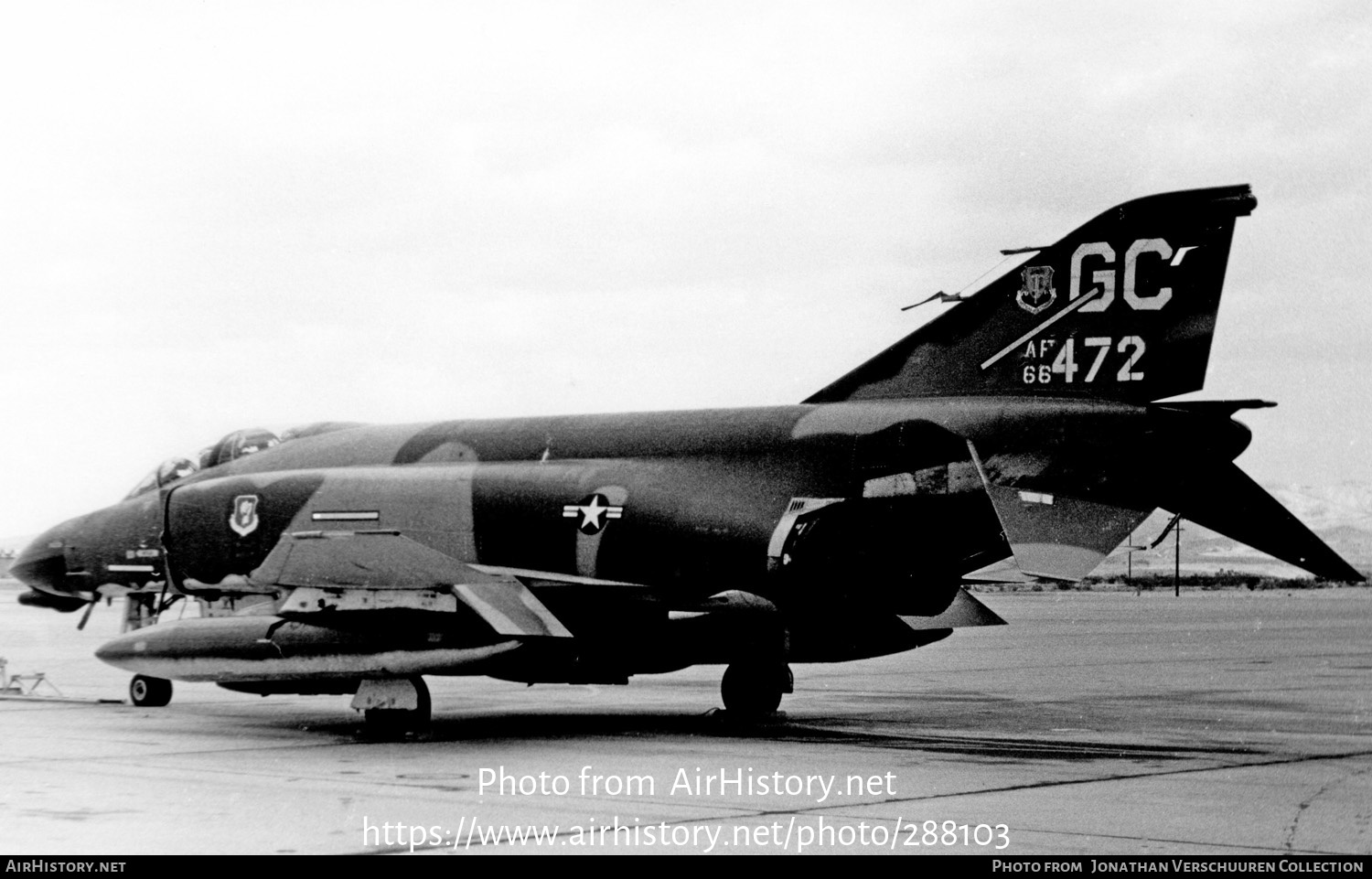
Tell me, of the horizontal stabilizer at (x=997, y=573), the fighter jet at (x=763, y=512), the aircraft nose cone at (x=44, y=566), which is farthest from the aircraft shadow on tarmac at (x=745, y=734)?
the aircraft nose cone at (x=44, y=566)

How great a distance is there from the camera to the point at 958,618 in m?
14.6

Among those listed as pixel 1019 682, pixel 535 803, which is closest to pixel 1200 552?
pixel 1019 682

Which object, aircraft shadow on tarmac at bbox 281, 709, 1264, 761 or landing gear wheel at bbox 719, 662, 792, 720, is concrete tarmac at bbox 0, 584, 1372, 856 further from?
landing gear wheel at bbox 719, 662, 792, 720

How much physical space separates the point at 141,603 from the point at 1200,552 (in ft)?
584

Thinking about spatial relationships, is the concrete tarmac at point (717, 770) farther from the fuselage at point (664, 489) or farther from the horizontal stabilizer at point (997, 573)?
the fuselage at point (664, 489)

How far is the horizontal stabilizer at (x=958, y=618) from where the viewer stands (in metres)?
14.4

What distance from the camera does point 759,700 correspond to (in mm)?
14367

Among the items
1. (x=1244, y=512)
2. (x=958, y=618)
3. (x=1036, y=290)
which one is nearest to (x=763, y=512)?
(x=1036, y=290)

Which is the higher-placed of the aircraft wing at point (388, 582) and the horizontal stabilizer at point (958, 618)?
→ the aircraft wing at point (388, 582)

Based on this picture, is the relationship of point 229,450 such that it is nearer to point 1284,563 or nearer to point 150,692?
point 150,692

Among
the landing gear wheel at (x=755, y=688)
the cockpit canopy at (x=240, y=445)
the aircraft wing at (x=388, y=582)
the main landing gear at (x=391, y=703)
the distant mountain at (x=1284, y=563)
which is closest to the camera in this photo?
the aircraft wing at (x=388, y=582)

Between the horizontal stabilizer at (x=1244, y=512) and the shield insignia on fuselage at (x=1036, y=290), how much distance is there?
174 cm

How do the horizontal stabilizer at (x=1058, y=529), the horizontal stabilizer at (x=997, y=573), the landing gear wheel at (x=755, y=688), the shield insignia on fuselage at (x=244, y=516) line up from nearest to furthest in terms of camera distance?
the horizontal stabilizer at (x=1058, y=529) < the horizontal stabilizer at (x=997, y=573) < the landing gear wheel at (x=755, y=688) < the shield insignia on fuselage at (x=244, y=516)

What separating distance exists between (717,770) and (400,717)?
3370 millimetres
